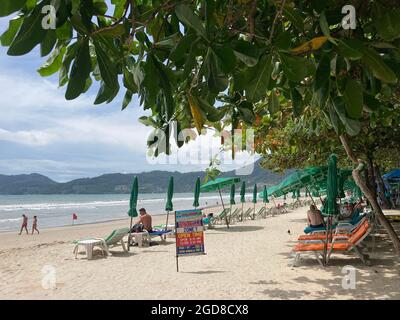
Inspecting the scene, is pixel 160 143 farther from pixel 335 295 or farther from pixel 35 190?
pixel 35 190

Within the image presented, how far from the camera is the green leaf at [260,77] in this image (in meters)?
1.33

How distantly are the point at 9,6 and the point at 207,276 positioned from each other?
669 cm

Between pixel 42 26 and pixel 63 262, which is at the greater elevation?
pixel 42 26

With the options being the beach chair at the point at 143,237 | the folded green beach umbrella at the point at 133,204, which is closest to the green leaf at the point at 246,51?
the folded green beach umbrella at the point at 133,204

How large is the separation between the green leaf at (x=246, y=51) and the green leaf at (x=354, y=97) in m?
0.44

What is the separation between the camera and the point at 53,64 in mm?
1587

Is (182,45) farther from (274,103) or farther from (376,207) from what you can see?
(376,207)

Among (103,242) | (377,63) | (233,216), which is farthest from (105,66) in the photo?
(233,216)

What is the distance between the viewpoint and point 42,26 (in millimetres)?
1055

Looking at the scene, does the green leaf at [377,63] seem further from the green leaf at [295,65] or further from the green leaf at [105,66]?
the green leaf at [105,66]

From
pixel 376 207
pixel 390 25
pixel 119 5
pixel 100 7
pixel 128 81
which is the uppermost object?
pixel 119 5
